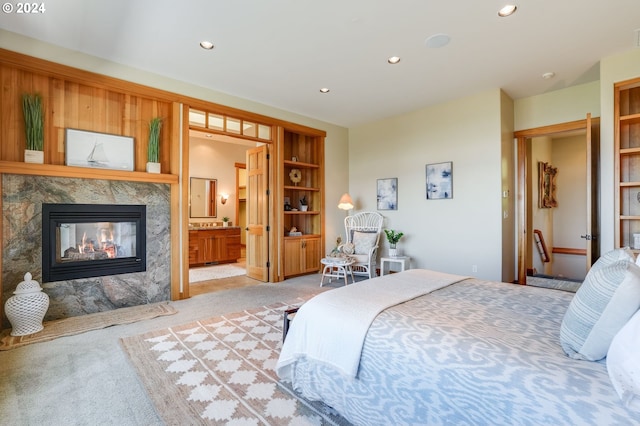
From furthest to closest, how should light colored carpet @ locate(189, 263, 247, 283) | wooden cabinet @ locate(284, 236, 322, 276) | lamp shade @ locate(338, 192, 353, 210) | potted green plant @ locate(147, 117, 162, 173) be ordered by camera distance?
lamp shade @ locate(338, 192, 353, 210), light colored carpet @ locate(189, 263, 247, 283), wooden cabinet @ locate(284, 236, 322, 276), potted green plant @ locate(147, 117, 162, 173)

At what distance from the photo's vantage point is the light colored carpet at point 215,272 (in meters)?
5.39

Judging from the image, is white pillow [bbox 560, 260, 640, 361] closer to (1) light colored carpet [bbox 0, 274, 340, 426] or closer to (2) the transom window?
(1) light colored carpet [bbox 0, 274, 340, 426]

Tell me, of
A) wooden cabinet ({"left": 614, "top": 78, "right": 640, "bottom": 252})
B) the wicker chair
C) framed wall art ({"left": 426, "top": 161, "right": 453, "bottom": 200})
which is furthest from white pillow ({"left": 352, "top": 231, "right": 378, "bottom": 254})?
wooden cabinet ({"left": 614, "top": 78, "right": 640, "bottom": 252})

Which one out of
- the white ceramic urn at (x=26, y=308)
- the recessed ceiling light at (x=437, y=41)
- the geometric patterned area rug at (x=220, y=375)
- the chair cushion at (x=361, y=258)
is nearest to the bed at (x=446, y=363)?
the geometric patterned area rug at (x=220, y=375)

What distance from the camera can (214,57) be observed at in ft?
11.3

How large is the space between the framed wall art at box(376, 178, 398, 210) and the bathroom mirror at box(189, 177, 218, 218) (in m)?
4.12

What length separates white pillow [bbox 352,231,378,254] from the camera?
506 cm

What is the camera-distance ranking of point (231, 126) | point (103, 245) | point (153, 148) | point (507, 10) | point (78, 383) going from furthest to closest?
point (231, 126) < point (153, 148) < point (103, 245) < point (507, 10) < point (78, 383)

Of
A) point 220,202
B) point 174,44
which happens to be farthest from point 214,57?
point 220,202

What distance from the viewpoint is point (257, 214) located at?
5.36 meters

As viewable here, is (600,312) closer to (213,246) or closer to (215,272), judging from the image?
(215,272)

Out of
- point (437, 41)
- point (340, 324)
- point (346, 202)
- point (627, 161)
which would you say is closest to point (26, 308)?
point (340, 324)

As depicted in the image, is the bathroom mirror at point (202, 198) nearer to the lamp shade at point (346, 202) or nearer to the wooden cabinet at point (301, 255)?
the wooden cabinet at point (301, 255)

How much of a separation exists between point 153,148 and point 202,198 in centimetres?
358
